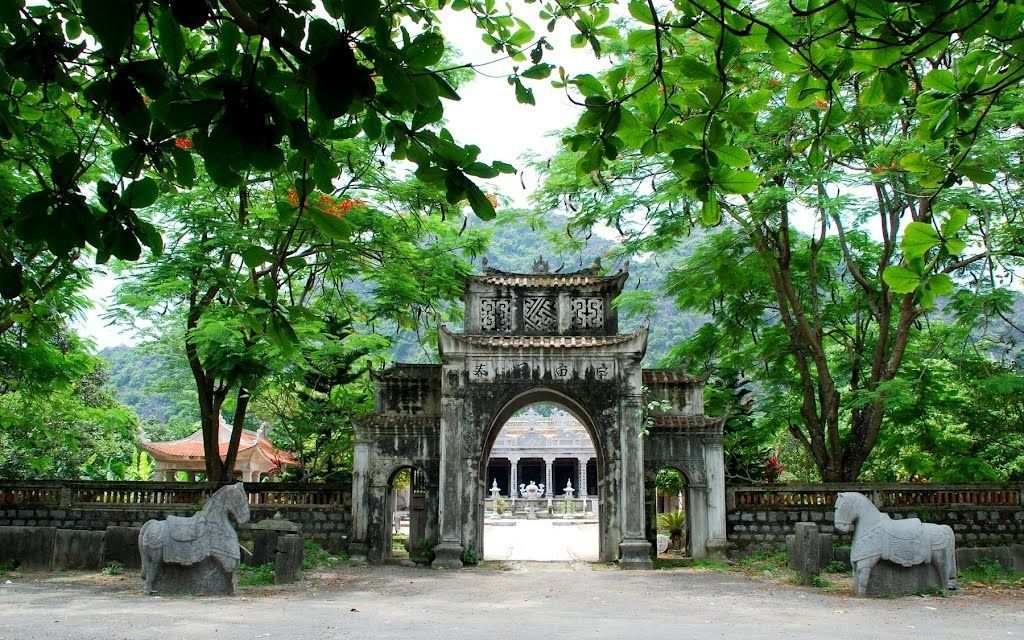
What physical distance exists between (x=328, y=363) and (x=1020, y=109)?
→ 462 inches

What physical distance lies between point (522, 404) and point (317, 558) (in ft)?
14.5

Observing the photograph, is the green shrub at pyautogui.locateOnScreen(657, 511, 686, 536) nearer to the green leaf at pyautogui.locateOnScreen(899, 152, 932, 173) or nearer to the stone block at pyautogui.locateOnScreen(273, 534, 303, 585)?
the stone block at pyautogui.locateOnScreen(273, 534, 303, 585)

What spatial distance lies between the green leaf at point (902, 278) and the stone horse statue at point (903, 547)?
851cm

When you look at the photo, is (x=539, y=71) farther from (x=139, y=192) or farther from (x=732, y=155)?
(x=139, y=192)

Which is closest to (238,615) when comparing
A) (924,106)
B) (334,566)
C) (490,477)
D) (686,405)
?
(334,566)

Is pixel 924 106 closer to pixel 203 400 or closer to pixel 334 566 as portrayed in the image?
pixel 334 566

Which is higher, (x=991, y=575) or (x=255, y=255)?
(x=255, y=255)

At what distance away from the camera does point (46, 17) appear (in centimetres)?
273

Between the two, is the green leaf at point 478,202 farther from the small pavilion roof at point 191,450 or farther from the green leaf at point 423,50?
the small pavilion roof at point 191,450

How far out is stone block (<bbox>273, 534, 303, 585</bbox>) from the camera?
10969 millimetres

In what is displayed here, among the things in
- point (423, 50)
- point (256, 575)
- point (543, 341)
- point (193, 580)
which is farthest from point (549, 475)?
point (423, 50)

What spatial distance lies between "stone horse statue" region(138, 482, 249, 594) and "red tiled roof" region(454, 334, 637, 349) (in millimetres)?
5498

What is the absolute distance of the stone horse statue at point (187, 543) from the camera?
9.64 meters

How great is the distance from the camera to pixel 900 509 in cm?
1413
